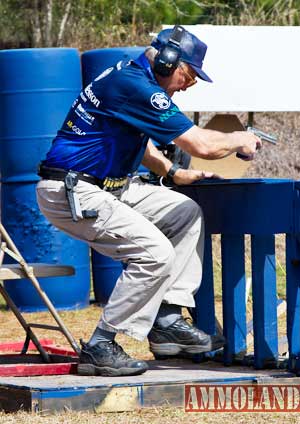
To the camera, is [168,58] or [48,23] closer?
[168,58]

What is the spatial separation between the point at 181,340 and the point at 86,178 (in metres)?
0.99

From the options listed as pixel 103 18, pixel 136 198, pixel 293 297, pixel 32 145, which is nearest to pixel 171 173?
pixel 136 198

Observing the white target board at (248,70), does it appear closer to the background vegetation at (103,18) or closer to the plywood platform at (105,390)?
the plywood platform at (105,390)

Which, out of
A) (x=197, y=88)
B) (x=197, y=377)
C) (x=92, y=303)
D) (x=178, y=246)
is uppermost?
(x=197, y=88)

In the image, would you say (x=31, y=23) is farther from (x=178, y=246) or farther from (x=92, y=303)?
(x=178, y=246)

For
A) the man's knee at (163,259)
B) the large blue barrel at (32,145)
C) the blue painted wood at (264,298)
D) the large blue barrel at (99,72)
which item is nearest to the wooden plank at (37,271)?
the man's knee at (163,259)

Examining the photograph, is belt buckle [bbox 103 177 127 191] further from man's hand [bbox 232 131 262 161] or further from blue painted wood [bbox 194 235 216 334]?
blue painted wood [bbox 194 235 216 334]

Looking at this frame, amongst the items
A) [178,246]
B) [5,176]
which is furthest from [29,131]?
[178,246]

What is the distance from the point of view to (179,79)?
5801 millimetres

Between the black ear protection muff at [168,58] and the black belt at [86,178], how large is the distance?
0.59 m

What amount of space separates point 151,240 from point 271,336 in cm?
89

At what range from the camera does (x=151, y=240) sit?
5.51m

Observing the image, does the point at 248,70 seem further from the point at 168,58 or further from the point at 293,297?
the point at 293,297

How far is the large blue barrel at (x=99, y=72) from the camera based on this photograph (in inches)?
366
